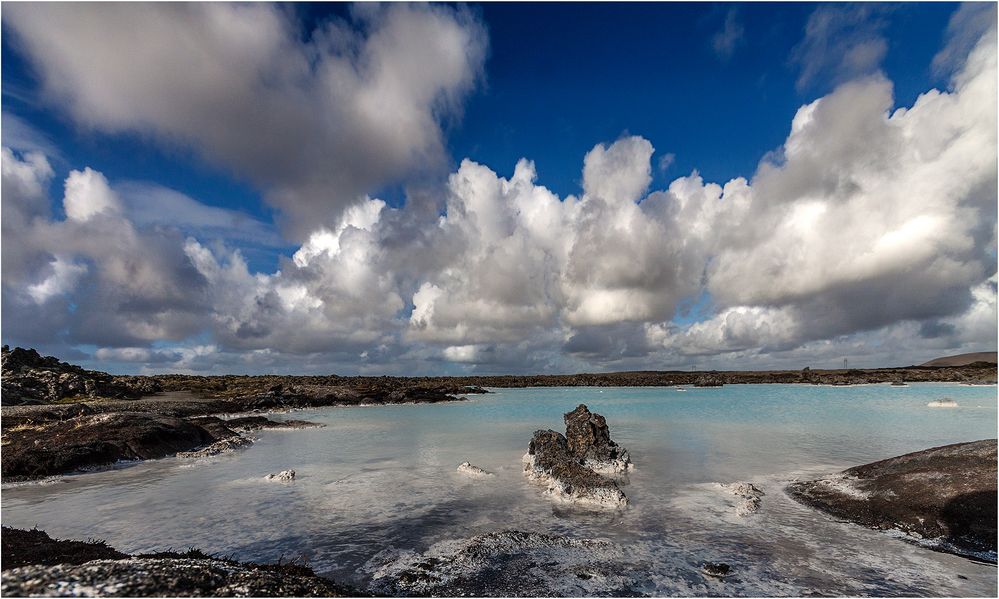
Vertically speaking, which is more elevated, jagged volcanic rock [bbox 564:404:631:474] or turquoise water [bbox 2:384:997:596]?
jagged volcanic rock [bbox 564:404:631:474]

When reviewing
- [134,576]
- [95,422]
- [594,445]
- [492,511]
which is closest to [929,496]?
[594,445]

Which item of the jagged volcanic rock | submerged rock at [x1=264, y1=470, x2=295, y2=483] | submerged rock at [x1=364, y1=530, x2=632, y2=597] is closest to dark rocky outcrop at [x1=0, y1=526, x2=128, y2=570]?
submerged rock at [x1=364, y1=530, x2=632, y2=597]

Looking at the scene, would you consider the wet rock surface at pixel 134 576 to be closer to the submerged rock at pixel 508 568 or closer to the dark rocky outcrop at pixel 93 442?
the submerged rock at pixel 508 568

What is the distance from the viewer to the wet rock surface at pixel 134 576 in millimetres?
8484

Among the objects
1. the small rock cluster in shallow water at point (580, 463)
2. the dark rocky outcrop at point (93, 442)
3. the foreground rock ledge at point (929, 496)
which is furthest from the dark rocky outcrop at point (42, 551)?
the foreground rock ledge at point (929, 496)

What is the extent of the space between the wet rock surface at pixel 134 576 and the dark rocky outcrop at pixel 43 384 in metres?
72.5

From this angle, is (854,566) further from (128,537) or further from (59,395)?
(59,395)

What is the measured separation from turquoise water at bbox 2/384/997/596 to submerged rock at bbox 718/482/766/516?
18.1 inches

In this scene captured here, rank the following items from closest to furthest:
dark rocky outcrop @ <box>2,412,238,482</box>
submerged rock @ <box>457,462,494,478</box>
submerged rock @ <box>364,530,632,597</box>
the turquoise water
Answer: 1. submerged rock @ <box>364,530,632,597</box>
2. the turquoise water
3. dark rocky outcrop @ <box>2,412,238,482</box>
4. submerged rock @ <box>457,462,494,478</box>

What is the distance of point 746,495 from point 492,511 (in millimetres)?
13166

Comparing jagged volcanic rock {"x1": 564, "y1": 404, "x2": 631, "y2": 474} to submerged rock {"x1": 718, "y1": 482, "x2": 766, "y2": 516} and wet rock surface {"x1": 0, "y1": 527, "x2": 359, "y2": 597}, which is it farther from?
wet rock surface {"x1": 0, "y1": 527, "x2": 359, "y2": 597}

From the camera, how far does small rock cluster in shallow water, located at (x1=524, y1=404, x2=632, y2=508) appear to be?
22125 mm

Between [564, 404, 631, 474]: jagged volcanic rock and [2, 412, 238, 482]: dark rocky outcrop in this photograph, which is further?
[564, 404, 631, 474]: jagged volcanic rock

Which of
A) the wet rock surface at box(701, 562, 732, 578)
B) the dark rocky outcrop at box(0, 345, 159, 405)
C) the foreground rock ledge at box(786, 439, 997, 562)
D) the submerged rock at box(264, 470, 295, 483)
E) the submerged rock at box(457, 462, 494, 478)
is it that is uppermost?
the dark rocky outcrop at box(0, 345, 159, 405)
